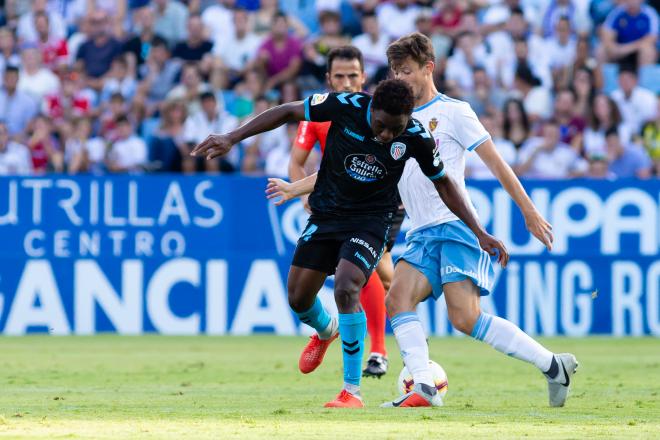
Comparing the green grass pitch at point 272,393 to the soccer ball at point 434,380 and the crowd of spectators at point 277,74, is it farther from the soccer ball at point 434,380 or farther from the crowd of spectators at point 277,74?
the crowd of spectators at point 277,74

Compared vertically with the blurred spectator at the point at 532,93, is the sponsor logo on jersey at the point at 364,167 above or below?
below

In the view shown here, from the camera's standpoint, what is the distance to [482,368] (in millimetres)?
11930

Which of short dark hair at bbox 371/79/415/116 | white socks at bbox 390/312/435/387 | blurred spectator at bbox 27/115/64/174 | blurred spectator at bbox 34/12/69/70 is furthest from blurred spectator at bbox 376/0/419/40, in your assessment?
short dark hair at bbox 371/79/415/116

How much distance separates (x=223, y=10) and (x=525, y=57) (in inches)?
187

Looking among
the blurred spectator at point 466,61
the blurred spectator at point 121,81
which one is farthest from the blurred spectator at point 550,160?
the blurred spectator at point 121,81

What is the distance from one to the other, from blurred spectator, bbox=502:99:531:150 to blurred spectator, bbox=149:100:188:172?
3955mm

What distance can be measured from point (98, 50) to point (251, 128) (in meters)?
12.6

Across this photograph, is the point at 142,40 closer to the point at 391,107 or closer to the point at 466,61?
the point at 466,61

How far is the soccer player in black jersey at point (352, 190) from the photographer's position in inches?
307

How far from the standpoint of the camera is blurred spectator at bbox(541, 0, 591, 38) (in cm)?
1920

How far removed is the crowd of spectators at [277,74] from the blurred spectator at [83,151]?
0.9 inches

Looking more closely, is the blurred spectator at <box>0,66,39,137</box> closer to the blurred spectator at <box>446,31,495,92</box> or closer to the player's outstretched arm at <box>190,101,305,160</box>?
the blurred spectator at <box>446,31,495,92</box>

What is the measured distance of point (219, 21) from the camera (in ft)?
66.3

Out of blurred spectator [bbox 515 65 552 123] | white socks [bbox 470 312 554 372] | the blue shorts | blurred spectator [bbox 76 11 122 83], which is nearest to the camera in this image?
white socks [bbox 470 312 554 372]
